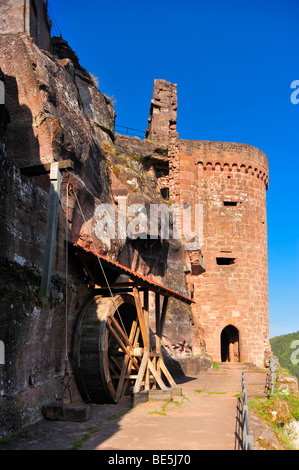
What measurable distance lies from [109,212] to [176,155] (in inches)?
422

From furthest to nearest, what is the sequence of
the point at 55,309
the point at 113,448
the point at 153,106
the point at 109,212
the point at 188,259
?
the point at 153,106 → the point at 188,259 → the point at 109,212 → the point at 55,309 → the point at 113,448

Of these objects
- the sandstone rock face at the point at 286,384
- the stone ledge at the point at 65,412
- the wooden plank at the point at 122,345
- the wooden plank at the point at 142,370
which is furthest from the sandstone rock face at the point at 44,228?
the sandstone rock face at the point at 286,384

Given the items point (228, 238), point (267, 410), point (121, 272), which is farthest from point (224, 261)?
point (267, 410)

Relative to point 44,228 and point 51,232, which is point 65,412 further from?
point 44,228

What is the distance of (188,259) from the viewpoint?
2084cm

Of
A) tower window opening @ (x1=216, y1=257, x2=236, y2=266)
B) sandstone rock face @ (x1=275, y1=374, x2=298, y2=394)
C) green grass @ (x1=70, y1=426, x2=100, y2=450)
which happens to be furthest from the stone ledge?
tower window opening @ (x1=216, y1=257, x2=236, y2=266)

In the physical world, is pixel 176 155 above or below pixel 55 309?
above

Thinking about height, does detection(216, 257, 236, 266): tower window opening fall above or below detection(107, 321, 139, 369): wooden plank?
above

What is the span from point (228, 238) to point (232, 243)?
0.32 metres

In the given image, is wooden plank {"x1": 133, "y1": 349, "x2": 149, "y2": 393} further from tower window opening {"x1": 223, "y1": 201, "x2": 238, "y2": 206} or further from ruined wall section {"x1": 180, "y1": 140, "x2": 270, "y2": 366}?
tower window opening {"x1": 223, "y1": 201, "x2": 238, "y2": 206}

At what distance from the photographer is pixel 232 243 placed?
75.3ft

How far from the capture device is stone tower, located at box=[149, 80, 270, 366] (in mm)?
22172
